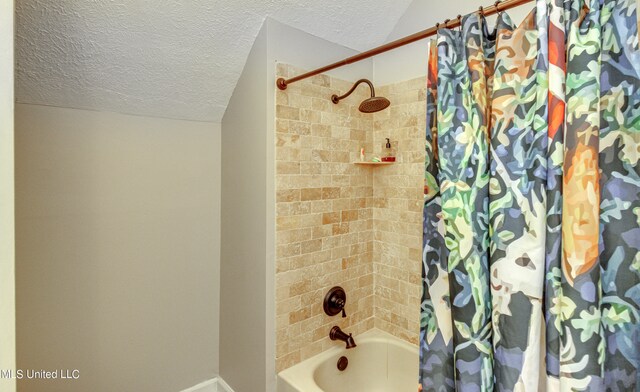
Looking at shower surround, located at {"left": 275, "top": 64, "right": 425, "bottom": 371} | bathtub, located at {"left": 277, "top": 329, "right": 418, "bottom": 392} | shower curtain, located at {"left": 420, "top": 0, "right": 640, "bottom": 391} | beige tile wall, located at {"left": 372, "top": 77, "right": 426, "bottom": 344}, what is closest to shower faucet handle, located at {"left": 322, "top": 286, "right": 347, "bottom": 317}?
shower surround, located at {"left": 275, "top": 64, "right": 425, "bottom": 371}

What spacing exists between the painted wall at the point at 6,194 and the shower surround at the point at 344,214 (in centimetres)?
103

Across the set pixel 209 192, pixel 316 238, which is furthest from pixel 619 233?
pixel 209 192

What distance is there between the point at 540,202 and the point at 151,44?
5.62 feet

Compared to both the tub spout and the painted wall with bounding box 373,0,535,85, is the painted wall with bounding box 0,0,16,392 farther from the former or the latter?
the painted wall with bounding box 373,0,535,85

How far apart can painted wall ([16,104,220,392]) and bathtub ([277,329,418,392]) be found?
0.76 metres

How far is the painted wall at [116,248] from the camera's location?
1.53m

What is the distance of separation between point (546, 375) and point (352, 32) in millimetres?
1870

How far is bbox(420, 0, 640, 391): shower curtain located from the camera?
2.28 ft

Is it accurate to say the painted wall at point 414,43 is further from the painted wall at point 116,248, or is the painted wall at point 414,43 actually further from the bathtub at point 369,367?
the bathtub at point 369,367

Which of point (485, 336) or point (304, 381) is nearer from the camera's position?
point (485, 336)

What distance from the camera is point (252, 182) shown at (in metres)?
1.74

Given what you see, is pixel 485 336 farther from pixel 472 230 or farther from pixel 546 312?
pixel 472 230

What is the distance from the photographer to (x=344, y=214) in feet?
6.43

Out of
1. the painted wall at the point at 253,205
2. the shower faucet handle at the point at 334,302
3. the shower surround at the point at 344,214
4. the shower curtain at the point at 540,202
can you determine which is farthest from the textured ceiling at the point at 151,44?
the shower faucet handle at the point at 334,302
